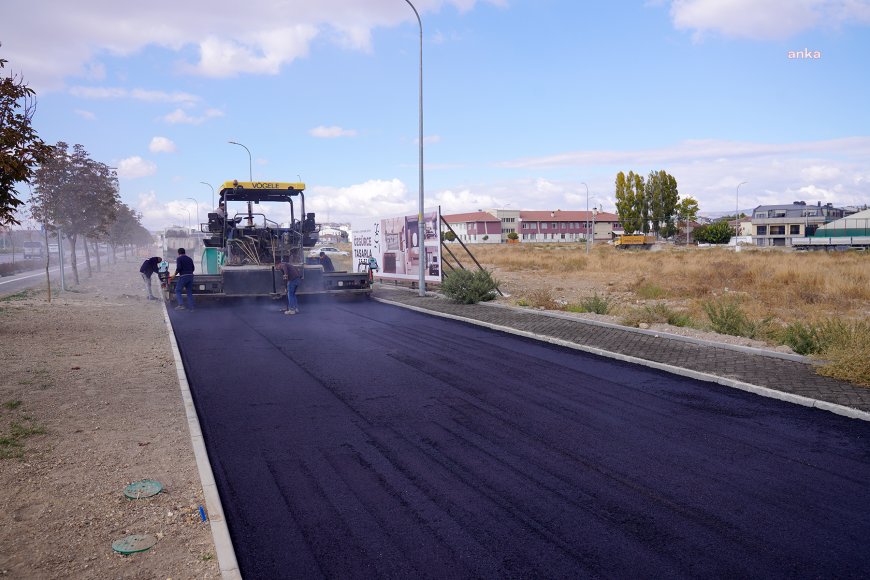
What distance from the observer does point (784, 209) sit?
114250mm

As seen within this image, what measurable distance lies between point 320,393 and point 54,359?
16.6 ft

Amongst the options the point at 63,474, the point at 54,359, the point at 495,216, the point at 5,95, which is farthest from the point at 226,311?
the point at 495,216

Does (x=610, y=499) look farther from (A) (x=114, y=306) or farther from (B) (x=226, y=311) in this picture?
(A) (x=114, y=306)

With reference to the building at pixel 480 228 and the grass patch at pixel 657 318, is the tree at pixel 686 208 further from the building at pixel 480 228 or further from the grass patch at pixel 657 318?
the grass patch at pixel 657 318

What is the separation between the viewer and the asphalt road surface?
4.14m

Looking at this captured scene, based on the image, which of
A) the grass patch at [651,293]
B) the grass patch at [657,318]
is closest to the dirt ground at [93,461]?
the grass patch at [657,318]

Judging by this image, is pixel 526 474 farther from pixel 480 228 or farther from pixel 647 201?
pixel 480 228

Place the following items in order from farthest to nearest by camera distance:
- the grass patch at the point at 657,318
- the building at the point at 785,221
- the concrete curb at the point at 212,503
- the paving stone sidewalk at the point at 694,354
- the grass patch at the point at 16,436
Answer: the building at the point at 785,221
the grass patch at the point at 657,318
the paving stone sidewalk at the point at 694,354
the grass patch at the point at 16,436
the concrete curb at the point at 212,503

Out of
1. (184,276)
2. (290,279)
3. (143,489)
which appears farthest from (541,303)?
(143,489)

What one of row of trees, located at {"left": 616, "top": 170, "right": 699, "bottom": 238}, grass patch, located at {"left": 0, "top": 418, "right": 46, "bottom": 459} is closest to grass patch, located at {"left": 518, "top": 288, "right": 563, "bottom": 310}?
grass patch, located at {"left": 0, "top": 418, "right": 46, "bottom": 459}

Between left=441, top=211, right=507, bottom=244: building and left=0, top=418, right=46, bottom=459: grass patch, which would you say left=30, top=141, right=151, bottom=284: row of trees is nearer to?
left=0, top=418, right=46, bottom=459: grass patch

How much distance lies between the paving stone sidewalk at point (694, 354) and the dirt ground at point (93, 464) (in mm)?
6845

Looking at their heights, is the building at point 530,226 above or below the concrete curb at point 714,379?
above

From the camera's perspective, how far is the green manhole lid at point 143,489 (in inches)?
200
